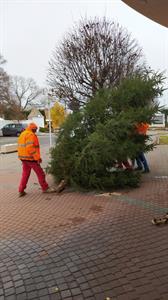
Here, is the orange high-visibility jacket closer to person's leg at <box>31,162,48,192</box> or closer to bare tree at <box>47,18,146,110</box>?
person's leg at <box>31,162,48,192</box>

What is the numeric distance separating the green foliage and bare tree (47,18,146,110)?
744 cm

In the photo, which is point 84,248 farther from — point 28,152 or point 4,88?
point 4,88

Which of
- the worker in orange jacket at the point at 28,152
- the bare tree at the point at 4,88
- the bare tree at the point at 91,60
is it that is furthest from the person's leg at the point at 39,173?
the bare tree at the point at 4,88

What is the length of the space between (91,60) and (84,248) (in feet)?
43.7

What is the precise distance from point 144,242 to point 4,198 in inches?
176

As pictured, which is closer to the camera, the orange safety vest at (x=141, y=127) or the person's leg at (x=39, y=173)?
the person's leg at (x=39, y=173)

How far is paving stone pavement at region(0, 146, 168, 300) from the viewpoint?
153 inches

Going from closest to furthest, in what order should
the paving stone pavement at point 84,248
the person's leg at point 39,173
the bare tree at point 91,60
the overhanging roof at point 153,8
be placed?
the paving stone pavement at point 84,248 → the overhanging roof at point 153,8 → the person's leg at point 39,173 → the bare tree at point 91,60

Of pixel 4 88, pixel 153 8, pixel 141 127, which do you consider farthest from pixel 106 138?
pixel 4 88

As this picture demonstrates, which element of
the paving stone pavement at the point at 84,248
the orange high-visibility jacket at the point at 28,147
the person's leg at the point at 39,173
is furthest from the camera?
the person's leg at the point at 39,173

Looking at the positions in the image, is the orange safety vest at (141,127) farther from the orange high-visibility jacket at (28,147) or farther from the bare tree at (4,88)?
the bare tree at (4,88)

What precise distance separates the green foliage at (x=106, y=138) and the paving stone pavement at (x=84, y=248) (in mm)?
661

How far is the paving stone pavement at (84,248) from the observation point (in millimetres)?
3889

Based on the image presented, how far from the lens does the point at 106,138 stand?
8.55 m
